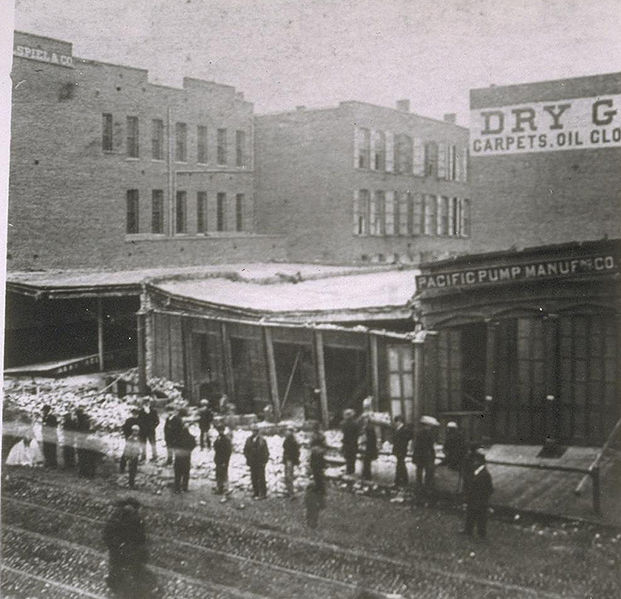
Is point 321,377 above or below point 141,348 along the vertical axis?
below

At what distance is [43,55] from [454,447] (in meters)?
4.26

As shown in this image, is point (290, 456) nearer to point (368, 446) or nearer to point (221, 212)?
point (368, 446)

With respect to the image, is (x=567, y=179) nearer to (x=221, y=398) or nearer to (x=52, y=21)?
(x=221, y=398)

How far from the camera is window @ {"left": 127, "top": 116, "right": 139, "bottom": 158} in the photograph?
639cm

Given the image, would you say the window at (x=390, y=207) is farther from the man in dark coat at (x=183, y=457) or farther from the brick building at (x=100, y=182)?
the man in dark coat at (x=183, y=457)

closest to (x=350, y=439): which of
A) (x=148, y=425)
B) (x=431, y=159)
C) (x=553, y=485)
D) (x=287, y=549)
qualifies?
(x=287, y=549)

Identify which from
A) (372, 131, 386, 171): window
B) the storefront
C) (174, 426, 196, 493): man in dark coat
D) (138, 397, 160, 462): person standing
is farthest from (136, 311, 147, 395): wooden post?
the storefront

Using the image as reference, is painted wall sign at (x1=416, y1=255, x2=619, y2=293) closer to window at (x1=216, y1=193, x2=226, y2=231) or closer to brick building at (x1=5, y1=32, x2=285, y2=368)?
window at (x1=216, y1=193, x2=226, y2=231)

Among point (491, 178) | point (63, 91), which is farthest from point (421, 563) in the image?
point (63, 91)

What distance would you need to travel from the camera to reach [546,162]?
206 inches

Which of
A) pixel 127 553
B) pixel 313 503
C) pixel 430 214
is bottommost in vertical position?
pixel 127 553

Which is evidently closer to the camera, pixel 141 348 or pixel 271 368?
pixel 271 368

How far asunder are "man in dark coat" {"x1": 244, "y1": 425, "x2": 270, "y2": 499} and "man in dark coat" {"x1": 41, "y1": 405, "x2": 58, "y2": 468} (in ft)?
5.69

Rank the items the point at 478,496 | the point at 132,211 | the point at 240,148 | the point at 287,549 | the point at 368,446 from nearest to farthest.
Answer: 1. the point at 478,496
2. the point at 368,446
3. the point at 287,549
4. the point at 240,148
5. the point at 132,211
